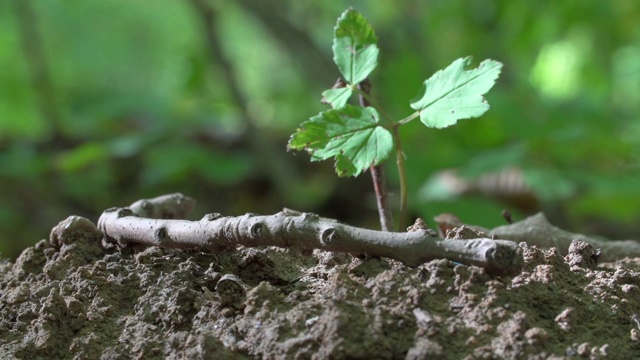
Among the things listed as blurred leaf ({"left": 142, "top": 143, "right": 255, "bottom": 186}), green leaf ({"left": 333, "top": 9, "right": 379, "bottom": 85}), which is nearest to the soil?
green leaf ({"left": 333, "top": 9, "right": 379, "bottom": 85})

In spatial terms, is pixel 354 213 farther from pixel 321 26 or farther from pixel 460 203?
pixel 460 203

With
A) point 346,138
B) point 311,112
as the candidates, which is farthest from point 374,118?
point 311,112

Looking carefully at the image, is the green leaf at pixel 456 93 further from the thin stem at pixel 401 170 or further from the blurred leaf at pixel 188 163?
the blurred leaf at pixel 188 163

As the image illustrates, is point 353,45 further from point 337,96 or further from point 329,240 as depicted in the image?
point 329,240

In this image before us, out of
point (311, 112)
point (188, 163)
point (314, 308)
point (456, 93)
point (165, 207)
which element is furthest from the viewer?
point (311, 112)

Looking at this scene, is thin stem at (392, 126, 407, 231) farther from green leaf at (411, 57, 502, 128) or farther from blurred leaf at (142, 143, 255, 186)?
blurred leaf at (142, 143, 255, 186)

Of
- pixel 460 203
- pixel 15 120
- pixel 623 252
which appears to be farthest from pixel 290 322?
pixel 15 120

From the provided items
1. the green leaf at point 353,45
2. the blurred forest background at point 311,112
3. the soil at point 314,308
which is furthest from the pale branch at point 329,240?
the blurred forest background at point 311,112

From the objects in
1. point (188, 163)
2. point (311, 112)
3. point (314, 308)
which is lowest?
point (314, 308)
